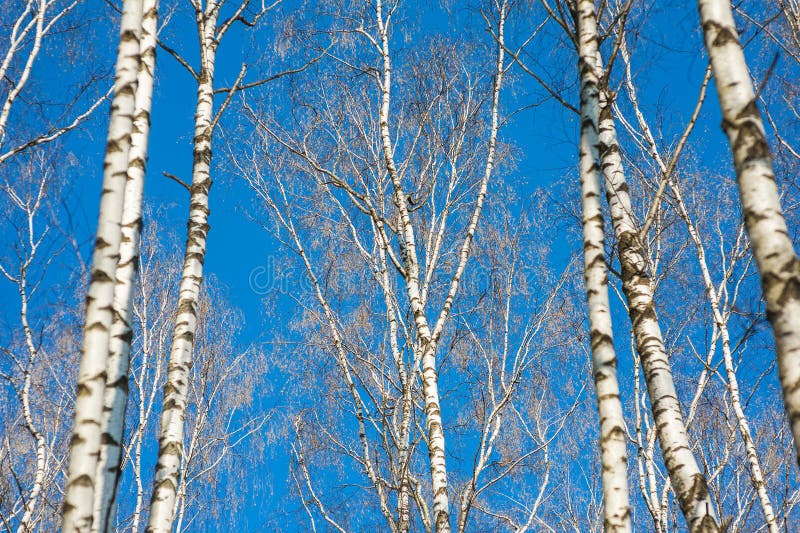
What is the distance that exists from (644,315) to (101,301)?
7.30ft

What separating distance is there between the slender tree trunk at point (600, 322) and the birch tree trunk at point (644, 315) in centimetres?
2

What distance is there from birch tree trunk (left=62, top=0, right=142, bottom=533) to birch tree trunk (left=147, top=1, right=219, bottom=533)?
1.56m

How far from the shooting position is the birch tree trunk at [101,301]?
6.88 feet

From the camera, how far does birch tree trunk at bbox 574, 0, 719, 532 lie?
→ 104 inches

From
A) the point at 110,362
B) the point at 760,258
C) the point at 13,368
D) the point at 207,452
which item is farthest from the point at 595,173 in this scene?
the point at 13,368

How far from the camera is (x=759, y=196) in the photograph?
6.12 ft

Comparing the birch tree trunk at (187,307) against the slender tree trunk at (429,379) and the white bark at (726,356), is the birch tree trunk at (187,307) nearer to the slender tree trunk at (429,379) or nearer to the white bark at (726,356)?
the slender tree trunk at (429,379)

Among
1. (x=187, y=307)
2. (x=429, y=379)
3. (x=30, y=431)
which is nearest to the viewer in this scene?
(x=187, y=307)

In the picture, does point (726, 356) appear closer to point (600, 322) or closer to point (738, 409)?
point (738, 409)

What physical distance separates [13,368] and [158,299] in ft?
8.22

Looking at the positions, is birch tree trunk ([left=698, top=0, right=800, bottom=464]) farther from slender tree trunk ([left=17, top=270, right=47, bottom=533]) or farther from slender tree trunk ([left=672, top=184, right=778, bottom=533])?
slender tree trunk ([left=17, top=270, right=47, bottom=533])

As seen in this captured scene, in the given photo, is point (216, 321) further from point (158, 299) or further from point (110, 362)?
point (110, 362)

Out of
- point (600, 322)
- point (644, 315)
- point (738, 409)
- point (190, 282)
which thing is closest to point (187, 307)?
point (190, 282)

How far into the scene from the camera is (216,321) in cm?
1125
